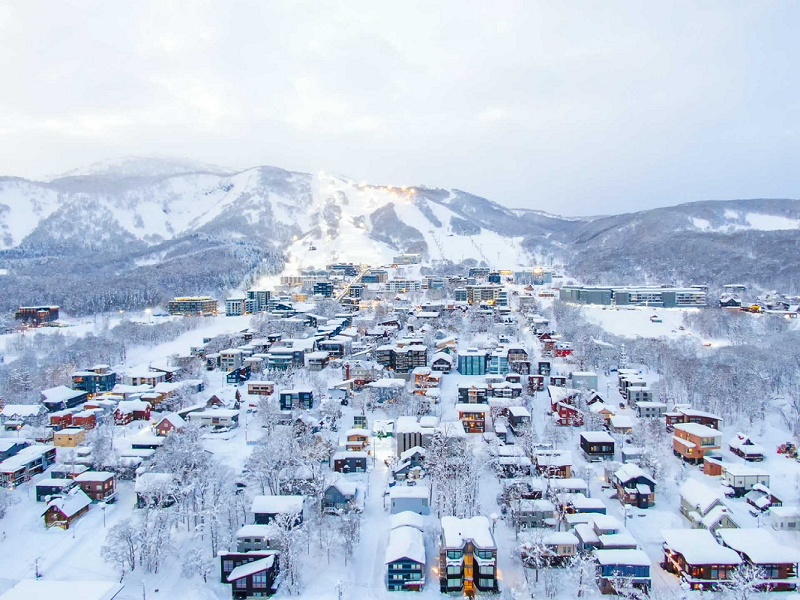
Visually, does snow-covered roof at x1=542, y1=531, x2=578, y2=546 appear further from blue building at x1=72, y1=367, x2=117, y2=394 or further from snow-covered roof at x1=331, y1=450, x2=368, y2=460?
blue building at x1=72, y1=367, x2=117, y2=394

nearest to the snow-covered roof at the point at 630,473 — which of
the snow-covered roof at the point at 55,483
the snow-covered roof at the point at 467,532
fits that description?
the snow-covered roof at the point at 467,532

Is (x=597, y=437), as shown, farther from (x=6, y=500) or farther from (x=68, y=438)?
(x=68, y=438)

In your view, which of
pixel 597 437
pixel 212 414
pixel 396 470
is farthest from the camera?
pixel 212 414

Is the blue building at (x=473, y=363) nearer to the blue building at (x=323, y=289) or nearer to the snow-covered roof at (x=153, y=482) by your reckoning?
the snow-covered roof at (x=153, y=482)

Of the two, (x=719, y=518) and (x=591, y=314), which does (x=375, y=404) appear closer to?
(x=719, y=518)

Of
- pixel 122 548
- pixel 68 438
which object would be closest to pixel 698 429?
pixel 122 548
